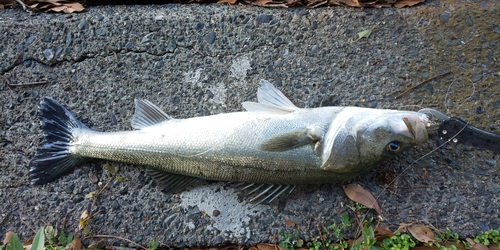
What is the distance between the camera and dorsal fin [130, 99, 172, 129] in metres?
3.35

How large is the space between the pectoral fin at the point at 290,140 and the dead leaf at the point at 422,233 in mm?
1259

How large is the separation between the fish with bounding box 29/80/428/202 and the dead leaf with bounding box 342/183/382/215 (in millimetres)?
268

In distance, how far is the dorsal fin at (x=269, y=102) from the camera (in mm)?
3271

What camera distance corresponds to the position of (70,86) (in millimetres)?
3703

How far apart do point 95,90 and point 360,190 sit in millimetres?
2620

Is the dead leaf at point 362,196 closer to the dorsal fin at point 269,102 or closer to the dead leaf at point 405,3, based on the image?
the dorsal fin at point 269,102

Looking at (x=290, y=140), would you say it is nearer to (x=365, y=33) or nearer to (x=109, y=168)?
(x=365, y=33)

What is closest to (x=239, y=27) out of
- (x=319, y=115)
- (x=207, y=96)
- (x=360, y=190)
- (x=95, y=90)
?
(x=207, y=96)

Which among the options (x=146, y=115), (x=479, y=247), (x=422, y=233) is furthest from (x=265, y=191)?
(x=479, y=247)

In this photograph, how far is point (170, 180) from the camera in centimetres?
339

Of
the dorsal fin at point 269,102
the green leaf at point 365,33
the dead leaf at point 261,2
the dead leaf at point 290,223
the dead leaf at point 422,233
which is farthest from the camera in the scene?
the dead leaf at point 261,2

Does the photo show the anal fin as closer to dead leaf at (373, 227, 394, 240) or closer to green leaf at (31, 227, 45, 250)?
dead leaf at (373, 227, 394, 240)

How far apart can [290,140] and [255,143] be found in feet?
0.91

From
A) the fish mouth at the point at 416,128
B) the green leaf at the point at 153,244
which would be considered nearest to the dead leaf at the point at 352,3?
the fish mouth at the point at 416,128
